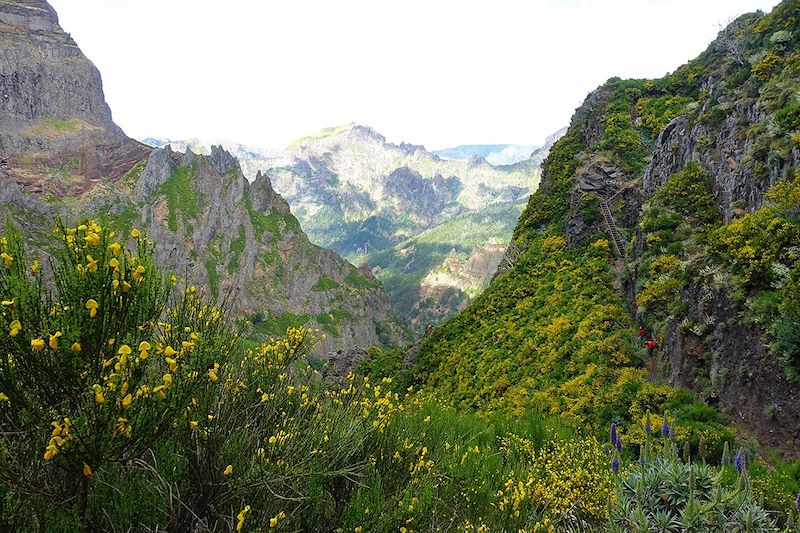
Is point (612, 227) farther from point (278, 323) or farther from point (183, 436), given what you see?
point (278, 323)

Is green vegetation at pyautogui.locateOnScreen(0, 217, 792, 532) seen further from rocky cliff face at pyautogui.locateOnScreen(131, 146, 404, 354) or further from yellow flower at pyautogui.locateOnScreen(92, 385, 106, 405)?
rocky cliff face at pyautogui.locateOnScreen(131, 146, 404, 354)

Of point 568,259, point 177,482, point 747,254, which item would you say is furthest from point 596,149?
point 177,482

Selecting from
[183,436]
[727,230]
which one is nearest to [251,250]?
[727,230]

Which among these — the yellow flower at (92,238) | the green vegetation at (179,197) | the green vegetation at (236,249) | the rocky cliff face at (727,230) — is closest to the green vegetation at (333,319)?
the green vegetation at (236,249)

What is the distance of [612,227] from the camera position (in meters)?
28.4

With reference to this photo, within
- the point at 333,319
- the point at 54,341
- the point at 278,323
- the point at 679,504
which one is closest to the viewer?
the point at 54,341

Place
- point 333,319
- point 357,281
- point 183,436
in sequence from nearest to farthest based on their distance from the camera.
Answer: point 183,436 < point 333,319 < point 357,281

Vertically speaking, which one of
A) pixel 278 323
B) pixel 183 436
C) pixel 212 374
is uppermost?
pixel 212 374

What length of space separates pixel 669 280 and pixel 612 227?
1186 centimetres

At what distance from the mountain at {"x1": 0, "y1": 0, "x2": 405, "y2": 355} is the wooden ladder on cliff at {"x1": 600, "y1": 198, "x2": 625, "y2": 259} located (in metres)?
83.8

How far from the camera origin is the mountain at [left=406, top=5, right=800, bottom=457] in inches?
480

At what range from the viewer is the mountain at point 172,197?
118 m

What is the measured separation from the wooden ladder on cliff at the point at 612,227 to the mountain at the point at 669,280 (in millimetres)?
110

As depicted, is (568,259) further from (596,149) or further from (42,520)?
A: (42,520)
